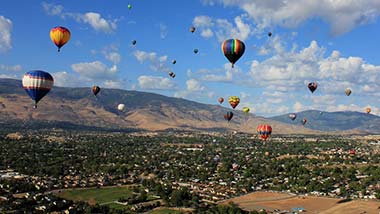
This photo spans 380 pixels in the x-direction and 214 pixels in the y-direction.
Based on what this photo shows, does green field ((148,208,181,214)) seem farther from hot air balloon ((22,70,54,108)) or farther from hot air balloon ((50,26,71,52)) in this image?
hot air balloon ((50,26,71,52))

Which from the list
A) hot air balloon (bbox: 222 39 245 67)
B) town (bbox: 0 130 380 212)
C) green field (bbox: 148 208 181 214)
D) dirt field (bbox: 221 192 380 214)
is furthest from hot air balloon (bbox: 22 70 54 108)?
dirt field (bbox: 221 192 380 214)

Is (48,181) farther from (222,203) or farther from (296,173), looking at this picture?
(296,173)

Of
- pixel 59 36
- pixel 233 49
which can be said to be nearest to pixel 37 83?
pixel 59 36

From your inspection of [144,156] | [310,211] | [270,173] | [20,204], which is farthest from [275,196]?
[144,156]

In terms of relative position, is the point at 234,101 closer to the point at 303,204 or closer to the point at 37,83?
the point at 303,204

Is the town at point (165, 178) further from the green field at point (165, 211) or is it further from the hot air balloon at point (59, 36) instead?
the hot air balloon at point (59, 36)

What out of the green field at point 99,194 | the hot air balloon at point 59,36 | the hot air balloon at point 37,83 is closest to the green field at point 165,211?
the green field at point 99,194
